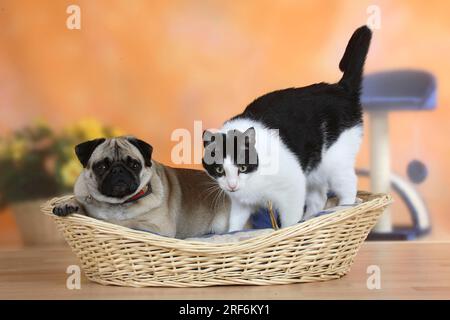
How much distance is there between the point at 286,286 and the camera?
2072 mm

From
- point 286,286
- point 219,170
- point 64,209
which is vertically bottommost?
point 286,286

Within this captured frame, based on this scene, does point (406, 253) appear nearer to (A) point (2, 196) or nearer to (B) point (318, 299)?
(B) point (318, 299)

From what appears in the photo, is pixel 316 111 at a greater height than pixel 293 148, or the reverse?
pixel 316 111

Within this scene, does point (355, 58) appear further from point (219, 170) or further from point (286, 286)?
point (286, 286)

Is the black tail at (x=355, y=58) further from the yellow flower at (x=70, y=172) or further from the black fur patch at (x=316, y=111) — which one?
the yellow flower at (x=70, y=172)

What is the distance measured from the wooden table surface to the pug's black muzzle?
0.95 ft

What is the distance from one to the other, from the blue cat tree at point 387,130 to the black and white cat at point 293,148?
1.27 meters

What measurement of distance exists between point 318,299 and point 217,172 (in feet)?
1.80

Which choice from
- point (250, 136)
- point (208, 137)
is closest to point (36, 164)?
point (208, 137)

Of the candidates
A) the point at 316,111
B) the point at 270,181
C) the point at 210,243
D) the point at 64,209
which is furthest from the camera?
the point at 316,111

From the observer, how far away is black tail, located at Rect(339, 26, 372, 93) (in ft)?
8.04

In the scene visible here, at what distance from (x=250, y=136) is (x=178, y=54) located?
1695mm

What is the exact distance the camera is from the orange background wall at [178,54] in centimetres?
375

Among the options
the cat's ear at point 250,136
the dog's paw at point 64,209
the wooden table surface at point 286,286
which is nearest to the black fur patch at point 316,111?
the cat's ear at point 250,136
